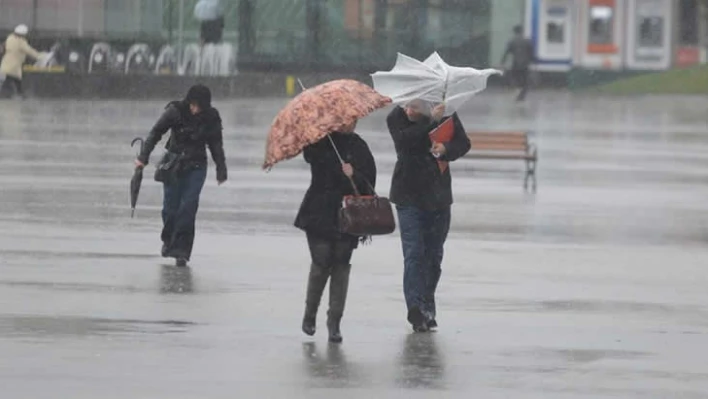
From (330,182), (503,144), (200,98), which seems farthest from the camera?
(503,144)

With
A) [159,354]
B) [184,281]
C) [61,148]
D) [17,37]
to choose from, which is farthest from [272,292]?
[17,37]

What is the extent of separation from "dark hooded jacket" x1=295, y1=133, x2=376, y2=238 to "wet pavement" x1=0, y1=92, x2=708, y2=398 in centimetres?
74

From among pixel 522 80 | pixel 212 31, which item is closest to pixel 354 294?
pixel 522 80

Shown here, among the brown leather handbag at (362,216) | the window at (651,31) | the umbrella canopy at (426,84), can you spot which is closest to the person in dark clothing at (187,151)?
the umbrella canopy at (426,84)

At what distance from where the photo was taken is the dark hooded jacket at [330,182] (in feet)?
39.3

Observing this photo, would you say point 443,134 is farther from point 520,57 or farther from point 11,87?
point 520,57

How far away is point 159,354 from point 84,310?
188cm

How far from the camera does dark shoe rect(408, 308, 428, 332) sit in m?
12.6

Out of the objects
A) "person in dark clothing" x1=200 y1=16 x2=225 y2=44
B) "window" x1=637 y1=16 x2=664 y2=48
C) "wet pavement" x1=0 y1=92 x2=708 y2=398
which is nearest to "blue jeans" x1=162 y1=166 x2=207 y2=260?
"wet pavement" x1=0 y1=92 x2=708 y2=398

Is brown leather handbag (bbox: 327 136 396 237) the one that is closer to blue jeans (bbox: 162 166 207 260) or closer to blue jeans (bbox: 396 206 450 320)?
blue jeans (bbox: 396 206 450 320)

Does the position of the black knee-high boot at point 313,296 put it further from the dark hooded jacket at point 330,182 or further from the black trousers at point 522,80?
the black trousers at point 522,80

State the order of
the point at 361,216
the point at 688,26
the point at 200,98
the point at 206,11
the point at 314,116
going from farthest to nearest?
the point at 688,26
the point at 206,11
the point at 200,98
the point at 314,116
the point at 361,216

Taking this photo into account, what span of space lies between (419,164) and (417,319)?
0.96m

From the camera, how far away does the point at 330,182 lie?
1204 centimetres
